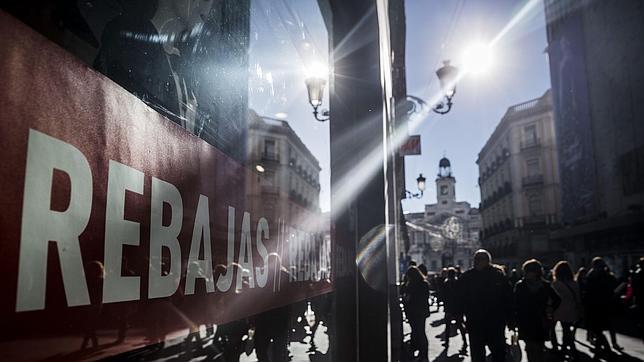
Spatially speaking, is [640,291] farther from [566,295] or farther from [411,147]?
[411,147]

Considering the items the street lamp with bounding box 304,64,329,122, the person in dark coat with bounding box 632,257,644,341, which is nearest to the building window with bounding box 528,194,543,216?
the person in dark coat with bounding box 632,257,644,341

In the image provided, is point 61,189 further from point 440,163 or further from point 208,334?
point 440,163

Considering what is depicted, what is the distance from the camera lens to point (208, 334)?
94 centimetres

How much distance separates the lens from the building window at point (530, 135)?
42.8 m

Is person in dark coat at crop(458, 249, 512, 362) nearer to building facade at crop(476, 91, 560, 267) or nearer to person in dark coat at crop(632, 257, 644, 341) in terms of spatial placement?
person in dark coat at crop(632, 257, 644, 341)

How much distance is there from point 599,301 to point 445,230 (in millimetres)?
68497

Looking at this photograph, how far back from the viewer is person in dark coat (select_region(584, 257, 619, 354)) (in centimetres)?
800

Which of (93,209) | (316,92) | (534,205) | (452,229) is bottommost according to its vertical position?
(93,209)

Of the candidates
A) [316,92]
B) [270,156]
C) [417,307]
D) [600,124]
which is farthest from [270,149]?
[600,124]

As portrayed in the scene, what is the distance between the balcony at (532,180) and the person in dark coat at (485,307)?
1550 inches

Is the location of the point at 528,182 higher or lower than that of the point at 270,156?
higher

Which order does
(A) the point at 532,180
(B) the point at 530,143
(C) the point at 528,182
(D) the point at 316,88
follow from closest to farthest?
(D) the point at 316,88 < (A) the point at 532,180 < (C) the point at 528,182 < (B) the point at 530,143

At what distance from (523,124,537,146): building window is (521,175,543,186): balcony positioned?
3055 mm

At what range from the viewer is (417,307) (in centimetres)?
748
